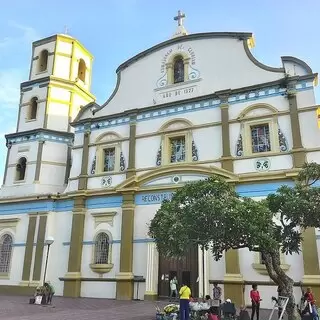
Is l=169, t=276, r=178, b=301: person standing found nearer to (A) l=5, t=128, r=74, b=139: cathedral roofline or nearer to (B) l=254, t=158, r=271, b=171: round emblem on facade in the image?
(B) l=254, t=158, r=271, b=171: round emblem on facade

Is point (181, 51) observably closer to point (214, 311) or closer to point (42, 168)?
point (42, 168)

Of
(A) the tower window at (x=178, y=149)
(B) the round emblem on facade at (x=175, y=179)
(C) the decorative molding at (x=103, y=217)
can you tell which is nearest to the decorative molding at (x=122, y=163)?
(C) the decorative molding at (x=103, y=217)

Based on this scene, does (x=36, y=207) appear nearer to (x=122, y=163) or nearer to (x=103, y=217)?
(x=103, y=217)

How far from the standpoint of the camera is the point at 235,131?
59.7 ft

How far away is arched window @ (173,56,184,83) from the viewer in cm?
2087

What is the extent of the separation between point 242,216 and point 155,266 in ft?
30.3

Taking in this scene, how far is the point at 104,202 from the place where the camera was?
2005 centimetres

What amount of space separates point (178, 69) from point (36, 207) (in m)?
11.3

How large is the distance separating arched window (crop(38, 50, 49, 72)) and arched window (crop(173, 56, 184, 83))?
32.6ft

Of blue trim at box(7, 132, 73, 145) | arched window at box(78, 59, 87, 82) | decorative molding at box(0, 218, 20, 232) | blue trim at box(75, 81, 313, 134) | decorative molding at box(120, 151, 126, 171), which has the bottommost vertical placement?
decorative molding at box(0, 218, 20, 232)

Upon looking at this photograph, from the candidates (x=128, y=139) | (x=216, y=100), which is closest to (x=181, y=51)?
(x=216, y=100)

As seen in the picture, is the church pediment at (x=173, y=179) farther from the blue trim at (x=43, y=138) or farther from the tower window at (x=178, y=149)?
the blue trim at (x=43, y=138)

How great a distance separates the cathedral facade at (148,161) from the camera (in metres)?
16.8

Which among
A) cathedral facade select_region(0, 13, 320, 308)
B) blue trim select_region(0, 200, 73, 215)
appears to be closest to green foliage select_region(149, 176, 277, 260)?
cathedral facade select_region(0, 13, 320, 308)
